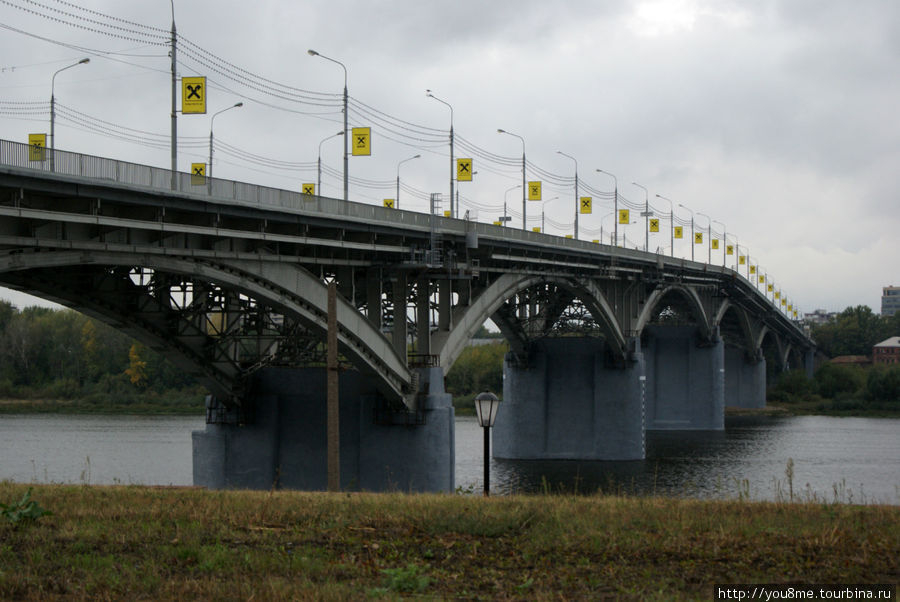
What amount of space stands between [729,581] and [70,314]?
110m

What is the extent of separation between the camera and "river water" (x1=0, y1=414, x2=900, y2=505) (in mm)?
45938

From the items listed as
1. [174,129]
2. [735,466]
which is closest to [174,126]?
[174,129]

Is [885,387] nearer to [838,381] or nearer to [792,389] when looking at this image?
[838,381]

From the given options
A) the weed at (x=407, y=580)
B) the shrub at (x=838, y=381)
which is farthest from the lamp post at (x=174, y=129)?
the shrub at (x=838, y=381)

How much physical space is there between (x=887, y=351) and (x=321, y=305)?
6052 inches

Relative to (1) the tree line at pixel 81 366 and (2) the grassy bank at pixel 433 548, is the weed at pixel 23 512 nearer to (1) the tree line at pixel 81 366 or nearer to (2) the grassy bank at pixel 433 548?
(2) the grassy bank at pixel 433 548

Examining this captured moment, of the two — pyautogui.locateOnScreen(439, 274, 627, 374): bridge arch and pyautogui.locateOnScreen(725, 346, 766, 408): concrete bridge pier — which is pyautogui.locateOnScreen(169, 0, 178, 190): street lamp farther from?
pyautogui.locateOnScreen(725, 346, 766, 408): concrete bridge pier

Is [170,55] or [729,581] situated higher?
[170,55]

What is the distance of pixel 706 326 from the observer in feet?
289

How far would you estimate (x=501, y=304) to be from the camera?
46562 millimetres

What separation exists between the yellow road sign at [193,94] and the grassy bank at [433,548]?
1293 cm

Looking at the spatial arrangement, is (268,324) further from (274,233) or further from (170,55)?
(170,55)

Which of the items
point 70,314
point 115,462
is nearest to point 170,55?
point 115,462

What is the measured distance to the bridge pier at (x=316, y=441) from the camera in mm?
39156
